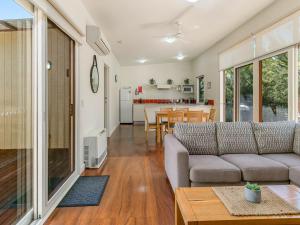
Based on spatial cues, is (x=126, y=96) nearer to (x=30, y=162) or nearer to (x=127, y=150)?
(x=127, y=150)

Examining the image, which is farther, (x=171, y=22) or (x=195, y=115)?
(x=195, y=115)

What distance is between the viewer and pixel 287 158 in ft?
9.12

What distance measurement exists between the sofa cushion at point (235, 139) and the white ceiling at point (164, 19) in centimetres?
222

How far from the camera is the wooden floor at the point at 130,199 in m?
2.30

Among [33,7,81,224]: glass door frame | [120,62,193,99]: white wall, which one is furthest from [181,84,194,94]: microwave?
Result: [33,7,81,224]: glass door frame

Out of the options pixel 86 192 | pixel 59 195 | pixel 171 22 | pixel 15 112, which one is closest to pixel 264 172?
pixel 86 192

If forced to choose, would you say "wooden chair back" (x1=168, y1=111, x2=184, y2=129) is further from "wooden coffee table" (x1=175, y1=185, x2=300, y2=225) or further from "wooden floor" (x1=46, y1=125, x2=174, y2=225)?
"wooden coffee table" (x1=175, y1=185, x2=300, y2=225)

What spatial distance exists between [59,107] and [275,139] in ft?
8.99

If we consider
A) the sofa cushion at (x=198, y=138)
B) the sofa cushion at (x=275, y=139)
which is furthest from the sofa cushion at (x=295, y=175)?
the sofa cushion at (x=198, y=138)

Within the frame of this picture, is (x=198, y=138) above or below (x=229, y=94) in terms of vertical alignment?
below

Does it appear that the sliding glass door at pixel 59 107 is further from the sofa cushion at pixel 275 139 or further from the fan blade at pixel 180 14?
the sofa cushion at pixel 275 139

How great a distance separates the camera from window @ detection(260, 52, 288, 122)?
417 cm

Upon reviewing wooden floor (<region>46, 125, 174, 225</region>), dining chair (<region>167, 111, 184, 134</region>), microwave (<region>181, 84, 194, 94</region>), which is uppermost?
microwave (<region>181, 84, 194, 94</region>)

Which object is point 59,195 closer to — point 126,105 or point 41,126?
point 41,126
